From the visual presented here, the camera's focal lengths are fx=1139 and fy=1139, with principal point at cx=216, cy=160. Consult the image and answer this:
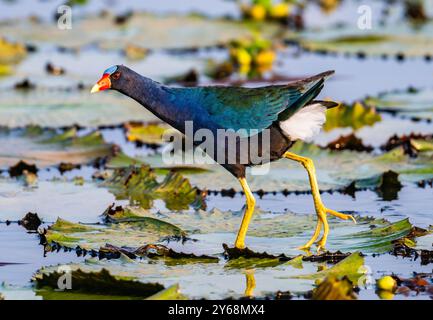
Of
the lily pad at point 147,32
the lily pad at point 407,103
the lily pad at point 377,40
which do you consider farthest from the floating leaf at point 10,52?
the lily pad at point 407,103

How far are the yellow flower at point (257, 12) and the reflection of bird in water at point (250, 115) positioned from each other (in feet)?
25.9

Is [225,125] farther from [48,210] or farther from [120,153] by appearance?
[120,153]

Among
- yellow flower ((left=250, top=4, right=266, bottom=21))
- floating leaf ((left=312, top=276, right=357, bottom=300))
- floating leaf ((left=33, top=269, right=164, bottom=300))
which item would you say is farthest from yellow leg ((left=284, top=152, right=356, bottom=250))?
yellow flower ((left=250, top=4, right=266, bottom=21))

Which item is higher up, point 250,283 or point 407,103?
point 407,103

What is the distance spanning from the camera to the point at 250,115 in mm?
5656

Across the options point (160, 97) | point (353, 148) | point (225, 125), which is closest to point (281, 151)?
point (225, 125)

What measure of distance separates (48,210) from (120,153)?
1.17m

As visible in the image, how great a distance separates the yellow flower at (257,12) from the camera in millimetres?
13539

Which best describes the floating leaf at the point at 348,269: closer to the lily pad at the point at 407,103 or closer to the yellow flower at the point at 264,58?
the lily pad at the point at 407,103

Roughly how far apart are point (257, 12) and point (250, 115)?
318 inches

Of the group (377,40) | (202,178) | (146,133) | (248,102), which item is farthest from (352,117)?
(377,40)

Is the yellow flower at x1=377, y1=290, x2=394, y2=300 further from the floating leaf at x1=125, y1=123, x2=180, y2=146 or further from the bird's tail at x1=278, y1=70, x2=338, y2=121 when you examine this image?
the floating leaf at x1=125, y1=123, x2=180, y2=146

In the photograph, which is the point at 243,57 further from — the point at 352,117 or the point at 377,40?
the point at 352,117

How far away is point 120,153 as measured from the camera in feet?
25.2
